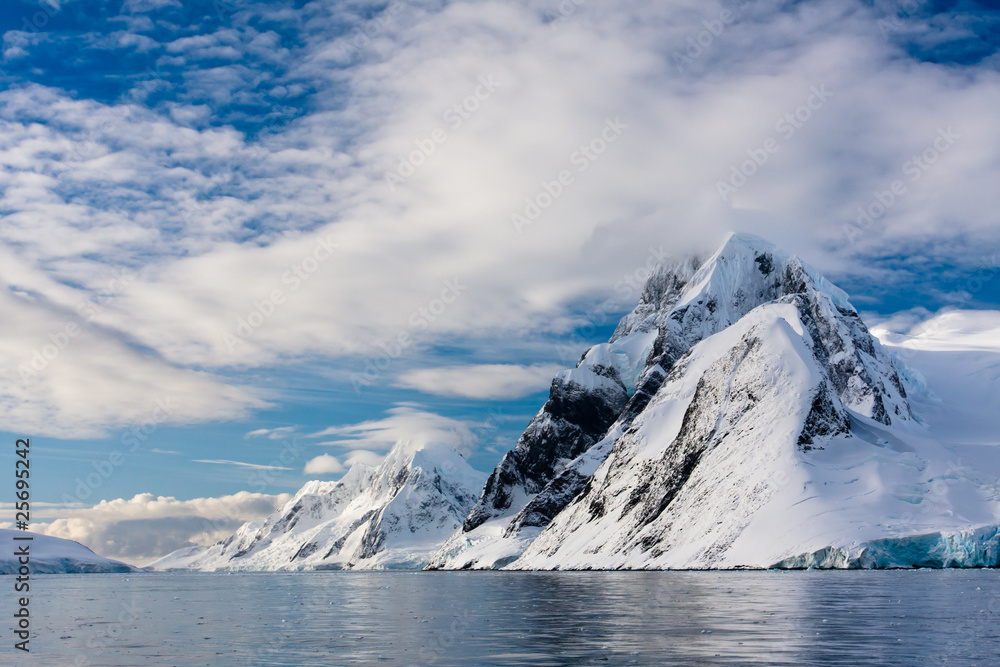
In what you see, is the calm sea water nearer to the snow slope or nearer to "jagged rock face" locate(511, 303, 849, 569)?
the snow slope

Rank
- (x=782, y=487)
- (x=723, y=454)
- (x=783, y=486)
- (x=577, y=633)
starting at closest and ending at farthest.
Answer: (x=577, y=633)
(x=782, y=487)
(x=783, y=486)
(x=723, y=454)

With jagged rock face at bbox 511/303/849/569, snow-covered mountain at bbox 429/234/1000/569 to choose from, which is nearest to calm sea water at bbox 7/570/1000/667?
snow-covered mountain at bbox 429/234/1000/569

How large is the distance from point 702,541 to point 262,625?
346 feet

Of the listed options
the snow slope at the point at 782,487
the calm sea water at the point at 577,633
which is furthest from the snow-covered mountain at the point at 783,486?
the calm sea water at the point at 577,633

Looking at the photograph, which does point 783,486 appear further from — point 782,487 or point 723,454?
point 723,454

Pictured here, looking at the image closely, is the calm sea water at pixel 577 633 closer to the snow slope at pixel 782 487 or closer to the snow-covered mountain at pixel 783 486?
the snow-covered mountain at pixel 783 486

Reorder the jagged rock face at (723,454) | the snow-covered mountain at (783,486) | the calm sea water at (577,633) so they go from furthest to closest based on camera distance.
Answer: the jagged rock face at (723,454) < the snow-covered mountain at (783,486) < the calm sea water at (577,633)

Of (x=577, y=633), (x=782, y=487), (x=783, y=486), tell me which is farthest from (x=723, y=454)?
(x=577, y=633)

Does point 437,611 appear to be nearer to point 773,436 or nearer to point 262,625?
point 262,625

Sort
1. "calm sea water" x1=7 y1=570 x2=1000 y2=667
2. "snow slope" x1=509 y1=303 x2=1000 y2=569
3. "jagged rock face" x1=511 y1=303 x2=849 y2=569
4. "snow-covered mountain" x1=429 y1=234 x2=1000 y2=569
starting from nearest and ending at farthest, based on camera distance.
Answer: "calm sea water" x1=7 y1=570 x2=1000 y2=667, "snow slope" x1=509 y1=303 x2=1000 y2=569, "snow-covered mountain" x1=429 y1=234 x2=1000 y2=569, "jagged rock face" x1=511 y1=303 x2=849 y2=569

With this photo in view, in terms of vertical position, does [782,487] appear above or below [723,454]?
above

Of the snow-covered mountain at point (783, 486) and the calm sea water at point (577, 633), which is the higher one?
the calm sea water at point (577, 633)

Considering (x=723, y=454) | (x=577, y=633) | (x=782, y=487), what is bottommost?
(x=723, y=454)

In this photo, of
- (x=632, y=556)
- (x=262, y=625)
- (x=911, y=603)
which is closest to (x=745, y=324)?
(x=632, y=556)
